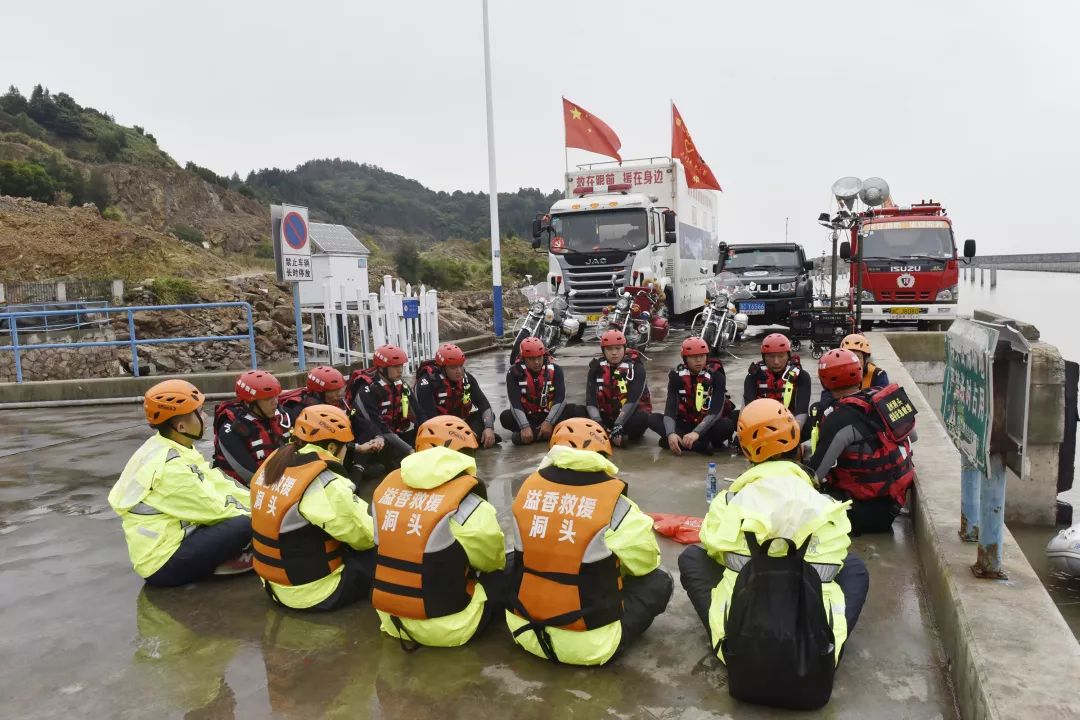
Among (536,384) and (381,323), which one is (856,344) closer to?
(536,384)

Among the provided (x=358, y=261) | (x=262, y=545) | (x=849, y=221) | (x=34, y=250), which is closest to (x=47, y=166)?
(x=34, y=250)

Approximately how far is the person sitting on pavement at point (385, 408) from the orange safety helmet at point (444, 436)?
3061 millimetres

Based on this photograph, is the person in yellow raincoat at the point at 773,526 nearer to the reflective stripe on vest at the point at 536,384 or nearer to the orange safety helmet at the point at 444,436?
the orange safety helmet at the point at 444,436

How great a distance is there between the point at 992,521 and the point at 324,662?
10.5 ft

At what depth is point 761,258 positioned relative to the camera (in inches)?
665

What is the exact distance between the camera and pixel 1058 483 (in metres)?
7.59

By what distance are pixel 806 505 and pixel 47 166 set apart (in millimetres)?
49019

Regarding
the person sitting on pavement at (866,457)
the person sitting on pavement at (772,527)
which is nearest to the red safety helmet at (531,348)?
the person sitting on pavement at (866,457)

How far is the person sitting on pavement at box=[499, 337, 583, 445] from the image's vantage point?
310 inches

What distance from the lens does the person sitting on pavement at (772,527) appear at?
3.01 m

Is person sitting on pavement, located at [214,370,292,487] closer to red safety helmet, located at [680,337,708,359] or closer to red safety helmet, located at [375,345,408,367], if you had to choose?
red safety helmet, located at [375,345,408,367]

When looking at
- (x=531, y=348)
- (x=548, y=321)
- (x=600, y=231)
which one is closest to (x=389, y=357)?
(x=531, y=348)

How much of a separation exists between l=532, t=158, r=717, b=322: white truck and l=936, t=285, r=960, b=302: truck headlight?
516cm

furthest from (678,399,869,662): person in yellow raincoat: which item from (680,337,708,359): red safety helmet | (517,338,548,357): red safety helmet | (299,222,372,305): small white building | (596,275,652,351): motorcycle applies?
(596,275,652,351): motorcycle
